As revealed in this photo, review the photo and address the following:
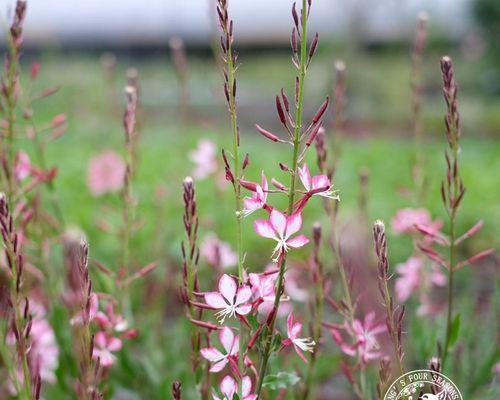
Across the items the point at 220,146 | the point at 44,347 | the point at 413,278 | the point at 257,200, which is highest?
the point at 257,200

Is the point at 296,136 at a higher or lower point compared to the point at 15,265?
higher

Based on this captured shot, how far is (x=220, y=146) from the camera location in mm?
4996

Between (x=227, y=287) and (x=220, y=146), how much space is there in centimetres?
407

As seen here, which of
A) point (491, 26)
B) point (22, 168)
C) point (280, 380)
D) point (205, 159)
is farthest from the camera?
point (491, 26)

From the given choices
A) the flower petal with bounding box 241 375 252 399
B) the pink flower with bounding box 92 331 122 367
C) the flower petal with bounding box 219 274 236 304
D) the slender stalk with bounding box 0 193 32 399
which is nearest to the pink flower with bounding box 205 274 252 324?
the flower petal with bounding box 219 274 236 304

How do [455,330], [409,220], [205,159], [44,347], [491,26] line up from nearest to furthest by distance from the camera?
[455,330] < [409,220] < [44,347] < [205,159] < [491,26]

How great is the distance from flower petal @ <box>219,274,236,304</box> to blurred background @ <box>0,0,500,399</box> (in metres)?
0.66

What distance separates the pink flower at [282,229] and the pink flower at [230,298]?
6cm

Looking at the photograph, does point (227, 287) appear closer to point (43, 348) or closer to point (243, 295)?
point (243, 295)

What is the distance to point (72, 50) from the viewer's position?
18781mm

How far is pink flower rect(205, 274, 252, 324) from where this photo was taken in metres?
0.94

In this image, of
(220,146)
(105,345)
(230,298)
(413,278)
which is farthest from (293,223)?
(220,146)

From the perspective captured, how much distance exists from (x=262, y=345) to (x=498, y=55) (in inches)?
408

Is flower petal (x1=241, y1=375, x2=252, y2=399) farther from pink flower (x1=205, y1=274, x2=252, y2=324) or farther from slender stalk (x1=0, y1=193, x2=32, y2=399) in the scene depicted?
slender stalk (x1=0, y1=193, x2=32, y2=399)
